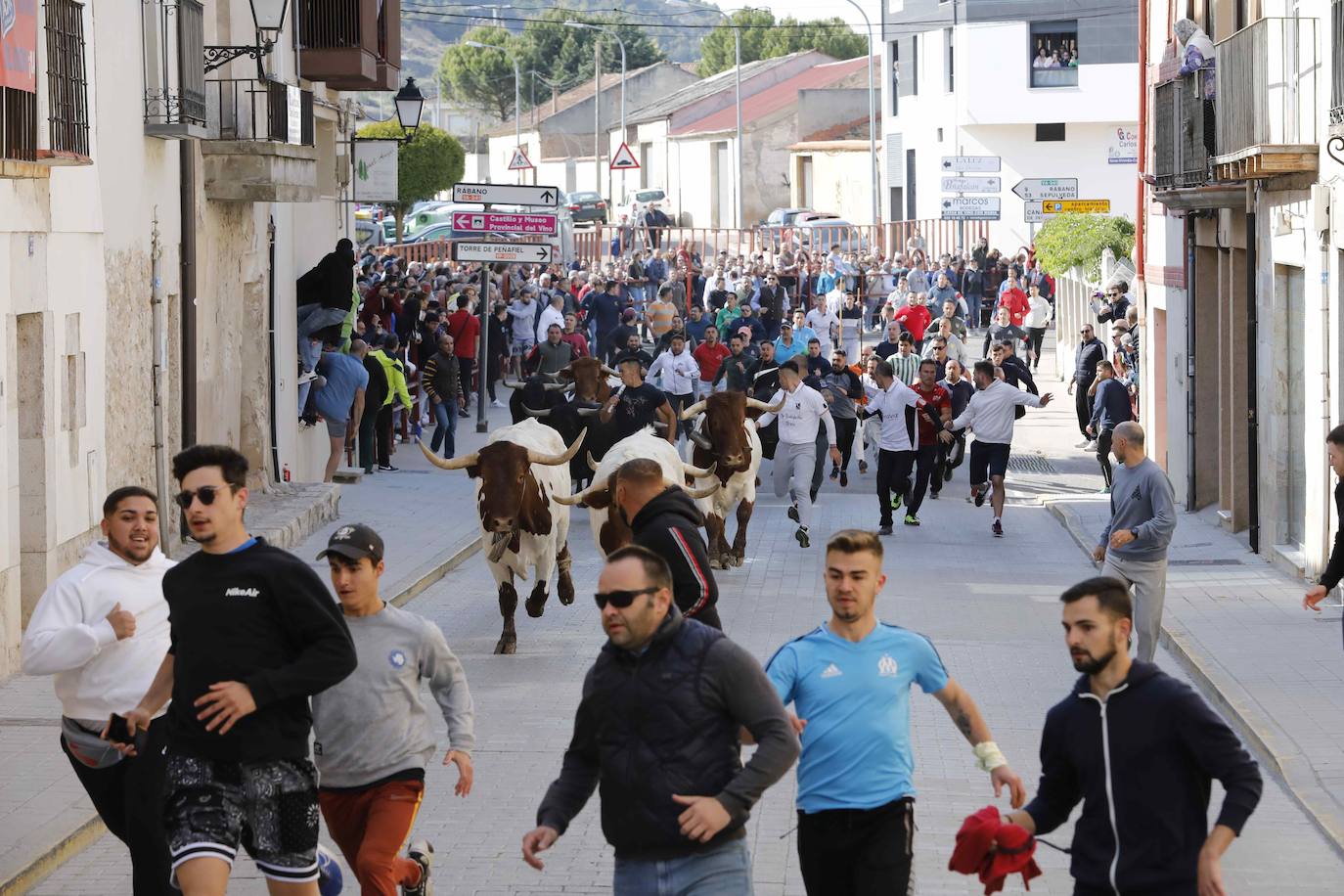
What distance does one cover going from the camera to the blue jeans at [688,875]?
5805 millimetres

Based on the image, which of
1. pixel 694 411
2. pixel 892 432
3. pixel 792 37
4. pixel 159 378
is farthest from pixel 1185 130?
pixel 792 37

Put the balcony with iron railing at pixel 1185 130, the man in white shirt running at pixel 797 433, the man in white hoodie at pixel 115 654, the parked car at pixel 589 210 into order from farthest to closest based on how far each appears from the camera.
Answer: the parked car at pixel 589 210, the balcony with iron railing at pixel 1185 130, the man in white shirt running at pixel 797 433, the man in white hoodie at pixel 115 654

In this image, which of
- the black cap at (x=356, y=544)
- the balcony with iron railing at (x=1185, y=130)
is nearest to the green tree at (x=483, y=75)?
the balcony with iron railing at (x=1185, y=130)

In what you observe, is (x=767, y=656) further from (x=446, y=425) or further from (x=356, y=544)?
(x=446, y=425)

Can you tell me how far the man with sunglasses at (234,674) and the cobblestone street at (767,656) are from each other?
2.22 metres

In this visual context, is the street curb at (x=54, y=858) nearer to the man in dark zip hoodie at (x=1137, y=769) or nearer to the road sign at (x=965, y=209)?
the man in dark zip hoodie at (x=1137, y=769)

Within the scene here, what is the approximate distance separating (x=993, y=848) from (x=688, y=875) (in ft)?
2.82

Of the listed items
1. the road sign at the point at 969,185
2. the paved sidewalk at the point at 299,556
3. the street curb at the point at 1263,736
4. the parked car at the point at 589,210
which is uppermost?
the parked car at the point at 589,210

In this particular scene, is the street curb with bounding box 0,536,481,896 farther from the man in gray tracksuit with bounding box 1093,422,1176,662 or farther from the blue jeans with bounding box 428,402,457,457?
the blue jeans with bounding box 428,402,457,457

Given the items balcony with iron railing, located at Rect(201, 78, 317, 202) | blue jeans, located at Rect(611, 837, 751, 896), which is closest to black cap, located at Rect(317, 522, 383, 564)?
blue jeans, located at Rect(611, 837, 751, 896)

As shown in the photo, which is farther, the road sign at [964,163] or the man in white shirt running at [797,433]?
the road sign at [964,163]

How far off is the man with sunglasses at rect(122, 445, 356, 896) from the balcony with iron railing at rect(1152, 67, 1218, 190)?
1563cm

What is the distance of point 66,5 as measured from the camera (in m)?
14.6

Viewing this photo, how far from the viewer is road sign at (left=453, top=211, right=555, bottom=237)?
1093 inches
